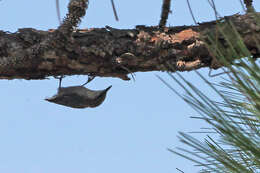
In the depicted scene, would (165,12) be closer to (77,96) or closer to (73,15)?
(73,15)

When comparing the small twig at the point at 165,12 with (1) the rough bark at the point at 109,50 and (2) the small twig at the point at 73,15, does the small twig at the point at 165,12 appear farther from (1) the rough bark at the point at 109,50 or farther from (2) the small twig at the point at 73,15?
(2) the small twig at the point at 73,15

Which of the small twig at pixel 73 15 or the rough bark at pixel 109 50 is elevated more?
the small twig at pixel 73 15

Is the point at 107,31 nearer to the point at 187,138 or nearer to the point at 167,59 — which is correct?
the point at 167,59

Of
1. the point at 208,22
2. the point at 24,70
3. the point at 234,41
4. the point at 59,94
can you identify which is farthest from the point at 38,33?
the point at 234,41

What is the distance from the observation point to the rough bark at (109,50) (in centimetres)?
199

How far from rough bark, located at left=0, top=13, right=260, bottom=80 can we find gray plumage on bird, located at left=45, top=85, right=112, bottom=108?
142 millimetres

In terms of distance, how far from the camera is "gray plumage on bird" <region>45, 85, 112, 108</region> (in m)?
2.22

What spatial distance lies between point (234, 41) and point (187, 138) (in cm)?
24

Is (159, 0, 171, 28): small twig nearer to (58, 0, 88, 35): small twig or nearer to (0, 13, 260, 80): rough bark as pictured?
(0, 13, 260, 80): rough bark

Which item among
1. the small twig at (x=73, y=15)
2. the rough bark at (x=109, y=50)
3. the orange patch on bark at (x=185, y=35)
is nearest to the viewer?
the small twig at (x=73, y=15)

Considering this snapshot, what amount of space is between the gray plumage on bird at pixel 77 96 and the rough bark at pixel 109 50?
142mm

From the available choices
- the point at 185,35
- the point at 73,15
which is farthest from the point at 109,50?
the point at 185,35

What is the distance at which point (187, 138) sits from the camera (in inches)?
43.5

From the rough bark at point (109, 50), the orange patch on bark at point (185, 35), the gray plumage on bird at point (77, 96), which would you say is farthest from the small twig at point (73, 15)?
the orange patch on bark at point (185, 35)
